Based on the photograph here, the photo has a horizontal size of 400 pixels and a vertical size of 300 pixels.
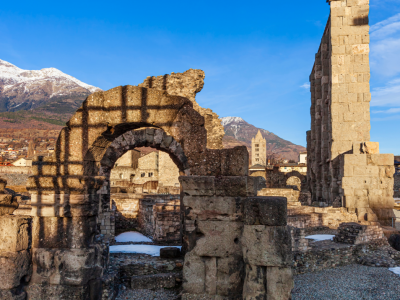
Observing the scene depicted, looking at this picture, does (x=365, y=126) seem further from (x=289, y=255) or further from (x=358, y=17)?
(x=289, y=255)

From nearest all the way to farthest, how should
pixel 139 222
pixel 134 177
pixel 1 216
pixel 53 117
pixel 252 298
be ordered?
1. pixel 252 298
2. pixel 1 216
3. pixel 139 222
4. pixel 134 177
5. pixel 53 117

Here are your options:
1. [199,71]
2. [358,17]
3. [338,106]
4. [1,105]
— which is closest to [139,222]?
[199,71]

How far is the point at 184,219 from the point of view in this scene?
4.86 meters

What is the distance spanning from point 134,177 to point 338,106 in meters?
26.1

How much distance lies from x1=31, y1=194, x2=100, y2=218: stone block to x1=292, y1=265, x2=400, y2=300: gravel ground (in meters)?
5.40

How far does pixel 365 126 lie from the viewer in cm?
1578

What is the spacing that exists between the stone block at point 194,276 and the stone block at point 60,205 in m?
2.01

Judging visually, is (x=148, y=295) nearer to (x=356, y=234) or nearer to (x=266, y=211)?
(x=266, y=211)

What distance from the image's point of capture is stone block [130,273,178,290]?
244 inches

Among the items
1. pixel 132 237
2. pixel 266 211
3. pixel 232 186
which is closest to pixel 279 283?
pixel 266 211

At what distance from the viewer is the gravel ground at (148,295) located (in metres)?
5.77

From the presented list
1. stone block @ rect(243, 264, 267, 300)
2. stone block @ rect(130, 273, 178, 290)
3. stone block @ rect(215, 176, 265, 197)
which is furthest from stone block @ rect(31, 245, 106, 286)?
stone block @ rect(243, 264, 267, 300)

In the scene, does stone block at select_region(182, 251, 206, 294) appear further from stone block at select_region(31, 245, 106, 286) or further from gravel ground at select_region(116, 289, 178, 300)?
stone block at select_region(31, 245, 106, 286)

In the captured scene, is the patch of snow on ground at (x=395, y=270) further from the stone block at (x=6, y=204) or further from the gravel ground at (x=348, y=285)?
the stone block at (x=6, y=204)
